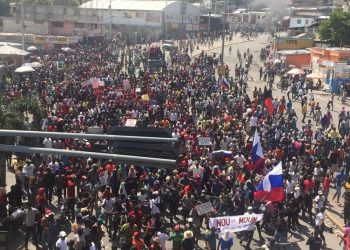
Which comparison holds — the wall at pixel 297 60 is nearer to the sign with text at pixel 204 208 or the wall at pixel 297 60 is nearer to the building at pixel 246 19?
the sign with text at pixel 204 208

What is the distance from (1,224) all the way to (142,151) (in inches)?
237

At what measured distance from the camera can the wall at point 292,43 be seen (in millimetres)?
58750

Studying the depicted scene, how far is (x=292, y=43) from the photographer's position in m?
58.9

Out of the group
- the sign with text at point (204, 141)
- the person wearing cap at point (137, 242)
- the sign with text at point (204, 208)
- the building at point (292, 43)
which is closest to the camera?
the person wearing cap at point (137, 242)

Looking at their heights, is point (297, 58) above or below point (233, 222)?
above

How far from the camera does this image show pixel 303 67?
4794cm

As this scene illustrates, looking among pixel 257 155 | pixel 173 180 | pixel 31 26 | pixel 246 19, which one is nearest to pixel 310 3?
pixel 246 19

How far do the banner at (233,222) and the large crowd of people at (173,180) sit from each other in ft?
0.77

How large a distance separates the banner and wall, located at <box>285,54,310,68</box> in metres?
40.5

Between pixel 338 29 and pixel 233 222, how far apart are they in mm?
47836

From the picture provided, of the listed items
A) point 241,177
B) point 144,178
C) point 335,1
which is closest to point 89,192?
point 144,178

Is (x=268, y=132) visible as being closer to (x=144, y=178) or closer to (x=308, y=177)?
(x=308, y=177)

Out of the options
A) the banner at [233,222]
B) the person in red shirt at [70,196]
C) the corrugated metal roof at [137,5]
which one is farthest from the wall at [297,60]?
the banner at [233,222]

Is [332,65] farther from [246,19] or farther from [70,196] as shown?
[246,19]
